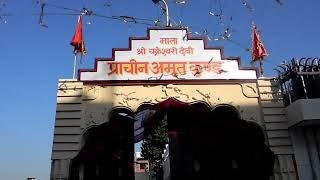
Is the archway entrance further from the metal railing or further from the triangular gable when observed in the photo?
the metal railing

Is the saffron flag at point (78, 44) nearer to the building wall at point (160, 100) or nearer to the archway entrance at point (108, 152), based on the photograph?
the building wall at point (160, 100)

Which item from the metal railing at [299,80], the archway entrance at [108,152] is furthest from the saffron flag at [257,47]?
the archway entrance at [108,152]

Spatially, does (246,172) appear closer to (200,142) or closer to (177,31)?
(200,142)

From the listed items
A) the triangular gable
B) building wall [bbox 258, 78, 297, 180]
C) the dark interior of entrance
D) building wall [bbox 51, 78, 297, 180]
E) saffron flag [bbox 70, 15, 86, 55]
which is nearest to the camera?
the dark interior of entrance

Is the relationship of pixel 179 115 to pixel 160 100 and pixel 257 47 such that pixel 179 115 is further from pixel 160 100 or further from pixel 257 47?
pixel 257 47

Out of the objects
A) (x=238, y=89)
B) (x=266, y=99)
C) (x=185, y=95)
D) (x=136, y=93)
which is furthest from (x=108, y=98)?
(x=266, y=99)

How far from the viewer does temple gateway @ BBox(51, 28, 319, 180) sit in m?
12.2

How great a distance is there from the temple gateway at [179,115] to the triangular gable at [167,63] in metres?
0.04

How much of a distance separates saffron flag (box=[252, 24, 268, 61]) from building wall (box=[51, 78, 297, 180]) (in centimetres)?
204

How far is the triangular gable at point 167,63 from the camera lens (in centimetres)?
1312

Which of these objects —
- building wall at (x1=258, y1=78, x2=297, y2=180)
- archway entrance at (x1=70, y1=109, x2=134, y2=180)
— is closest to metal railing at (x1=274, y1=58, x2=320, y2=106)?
building wall at (x1=258, y1=78, x2=297, y2=180)

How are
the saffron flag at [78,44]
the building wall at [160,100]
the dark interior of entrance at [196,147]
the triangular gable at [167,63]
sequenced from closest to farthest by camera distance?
1. the dark interior of entrance at [196,147]
2. the building wall at [160,100]
3. the triangular gable at [167,63]
4. the saffron flag at [78,44]

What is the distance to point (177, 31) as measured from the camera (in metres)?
13.9

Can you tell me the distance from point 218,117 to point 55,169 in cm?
576
